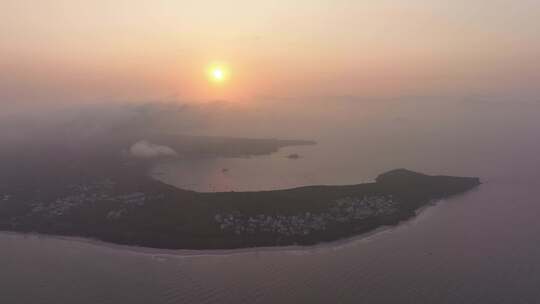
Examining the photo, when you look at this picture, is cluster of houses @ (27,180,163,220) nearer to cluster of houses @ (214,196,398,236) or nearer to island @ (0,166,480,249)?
island @ (0,166,480,249)

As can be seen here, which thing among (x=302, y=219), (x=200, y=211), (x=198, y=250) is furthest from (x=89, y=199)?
(x=302, y=219)

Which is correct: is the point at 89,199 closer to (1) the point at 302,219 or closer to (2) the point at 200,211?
(2) the point at 200,211

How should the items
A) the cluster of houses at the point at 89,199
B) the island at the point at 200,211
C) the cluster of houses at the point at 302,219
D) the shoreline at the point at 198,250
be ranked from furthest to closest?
the cluster of houses at the point at 89,199
the cluster of houses at the point at 302,219
the island at the point at 200,211
the shoreline at the point at 198,250

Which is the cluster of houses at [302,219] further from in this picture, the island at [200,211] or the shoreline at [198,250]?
the shoreline at [198,250]

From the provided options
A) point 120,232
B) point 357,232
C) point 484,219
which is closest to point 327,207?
point 357,232

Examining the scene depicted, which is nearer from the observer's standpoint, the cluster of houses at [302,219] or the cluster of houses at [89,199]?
the cluster of houses at [302,219]

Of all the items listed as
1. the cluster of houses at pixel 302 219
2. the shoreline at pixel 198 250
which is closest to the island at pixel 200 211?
the cluster of houses at pixel 302 219

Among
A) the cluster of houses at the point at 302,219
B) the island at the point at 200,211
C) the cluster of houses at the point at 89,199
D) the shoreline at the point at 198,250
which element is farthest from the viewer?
the cluster of houses at the point at 89,199
